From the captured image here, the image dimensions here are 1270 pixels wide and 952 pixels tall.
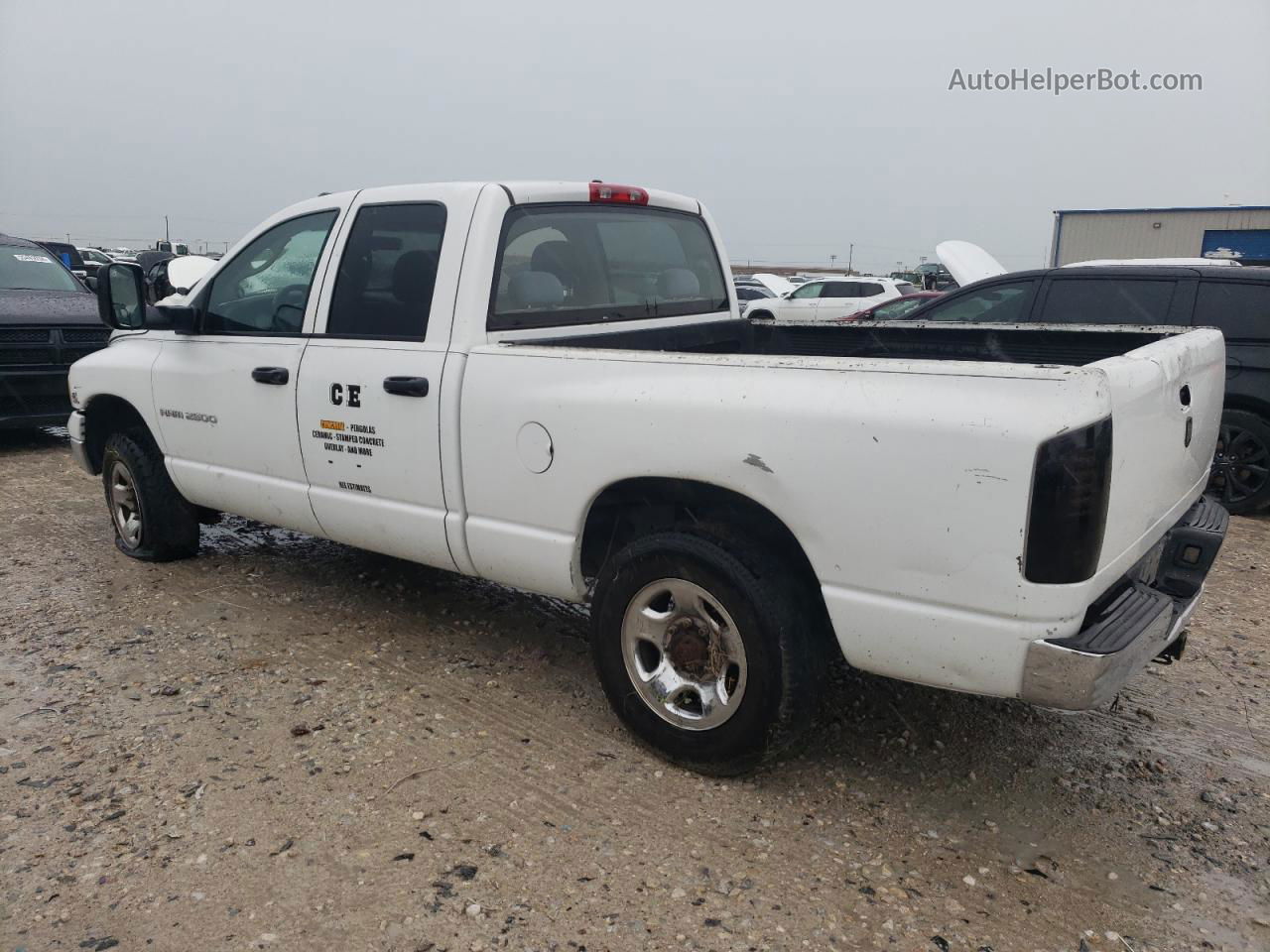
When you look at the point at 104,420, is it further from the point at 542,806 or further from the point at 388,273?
the point at 542,806

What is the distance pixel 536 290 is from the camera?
3828 millimetres

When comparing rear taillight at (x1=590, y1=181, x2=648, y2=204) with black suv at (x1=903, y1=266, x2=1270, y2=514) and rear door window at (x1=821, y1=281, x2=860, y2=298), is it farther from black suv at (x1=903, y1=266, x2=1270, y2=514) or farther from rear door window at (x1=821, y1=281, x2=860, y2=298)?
rear door window at (x1=821, y1=281, x2=860, y2=298)

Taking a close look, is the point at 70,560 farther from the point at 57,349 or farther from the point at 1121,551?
the point at 1121,551

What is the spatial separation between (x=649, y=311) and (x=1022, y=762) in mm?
2366

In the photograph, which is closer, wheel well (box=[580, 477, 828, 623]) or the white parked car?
wheel well (box=[580, 477, 828, 623])

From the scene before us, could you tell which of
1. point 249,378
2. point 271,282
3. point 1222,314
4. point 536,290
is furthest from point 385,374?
point 1222,314

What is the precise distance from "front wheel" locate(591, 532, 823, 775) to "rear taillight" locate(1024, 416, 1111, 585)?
779 mm

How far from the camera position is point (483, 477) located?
350 cm

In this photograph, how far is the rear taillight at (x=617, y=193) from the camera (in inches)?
164

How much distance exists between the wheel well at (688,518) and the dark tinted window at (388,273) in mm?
1035

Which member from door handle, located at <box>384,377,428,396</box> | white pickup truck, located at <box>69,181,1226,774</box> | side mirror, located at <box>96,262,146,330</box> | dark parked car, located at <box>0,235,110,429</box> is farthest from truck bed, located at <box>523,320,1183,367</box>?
dark parked car, located at <box>0,235,110,429</box>

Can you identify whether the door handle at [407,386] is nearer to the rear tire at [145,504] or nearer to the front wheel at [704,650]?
the front wheel at [704,650]

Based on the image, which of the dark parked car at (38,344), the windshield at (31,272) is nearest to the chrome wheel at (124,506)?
the dark parked car at (38,344)

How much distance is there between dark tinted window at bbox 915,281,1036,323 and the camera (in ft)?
23.6
